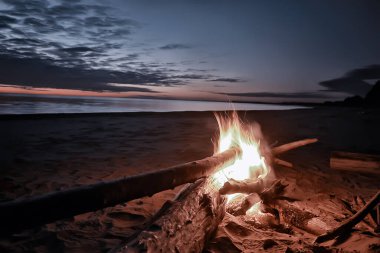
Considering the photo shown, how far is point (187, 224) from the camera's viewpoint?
274cm

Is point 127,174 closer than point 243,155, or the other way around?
A: point 243,155

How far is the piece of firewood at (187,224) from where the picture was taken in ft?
7.42

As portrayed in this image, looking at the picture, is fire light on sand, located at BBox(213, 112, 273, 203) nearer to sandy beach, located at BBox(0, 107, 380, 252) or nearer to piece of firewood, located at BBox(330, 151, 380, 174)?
sandy beach, located at BBox(0, 107, 380, 252)

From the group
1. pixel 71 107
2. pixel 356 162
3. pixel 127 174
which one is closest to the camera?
pixel 356 162

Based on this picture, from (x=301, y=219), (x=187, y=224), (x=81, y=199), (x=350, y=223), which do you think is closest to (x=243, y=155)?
(x=301, y=219)

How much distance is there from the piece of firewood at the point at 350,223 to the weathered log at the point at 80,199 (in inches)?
70.1

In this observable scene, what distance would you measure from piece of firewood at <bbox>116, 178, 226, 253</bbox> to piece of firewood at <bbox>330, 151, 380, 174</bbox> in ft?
13.4

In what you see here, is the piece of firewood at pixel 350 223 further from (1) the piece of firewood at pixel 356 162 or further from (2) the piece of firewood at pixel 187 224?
(1) the piece of firewood at pixel 356 162

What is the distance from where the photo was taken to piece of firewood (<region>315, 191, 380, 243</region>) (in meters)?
3.05

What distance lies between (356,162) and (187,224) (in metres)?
4.99

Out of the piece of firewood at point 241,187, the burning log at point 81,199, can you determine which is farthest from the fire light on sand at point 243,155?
the burning log at point 81,199

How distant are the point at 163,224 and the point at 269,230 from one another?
1737 mm

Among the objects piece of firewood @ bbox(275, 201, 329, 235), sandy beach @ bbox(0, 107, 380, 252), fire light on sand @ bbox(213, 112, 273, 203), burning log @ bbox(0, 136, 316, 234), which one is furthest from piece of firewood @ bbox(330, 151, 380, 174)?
burning log @ bbox(0, 136, 316, 234)

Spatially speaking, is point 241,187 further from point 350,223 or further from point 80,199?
point 80,199
